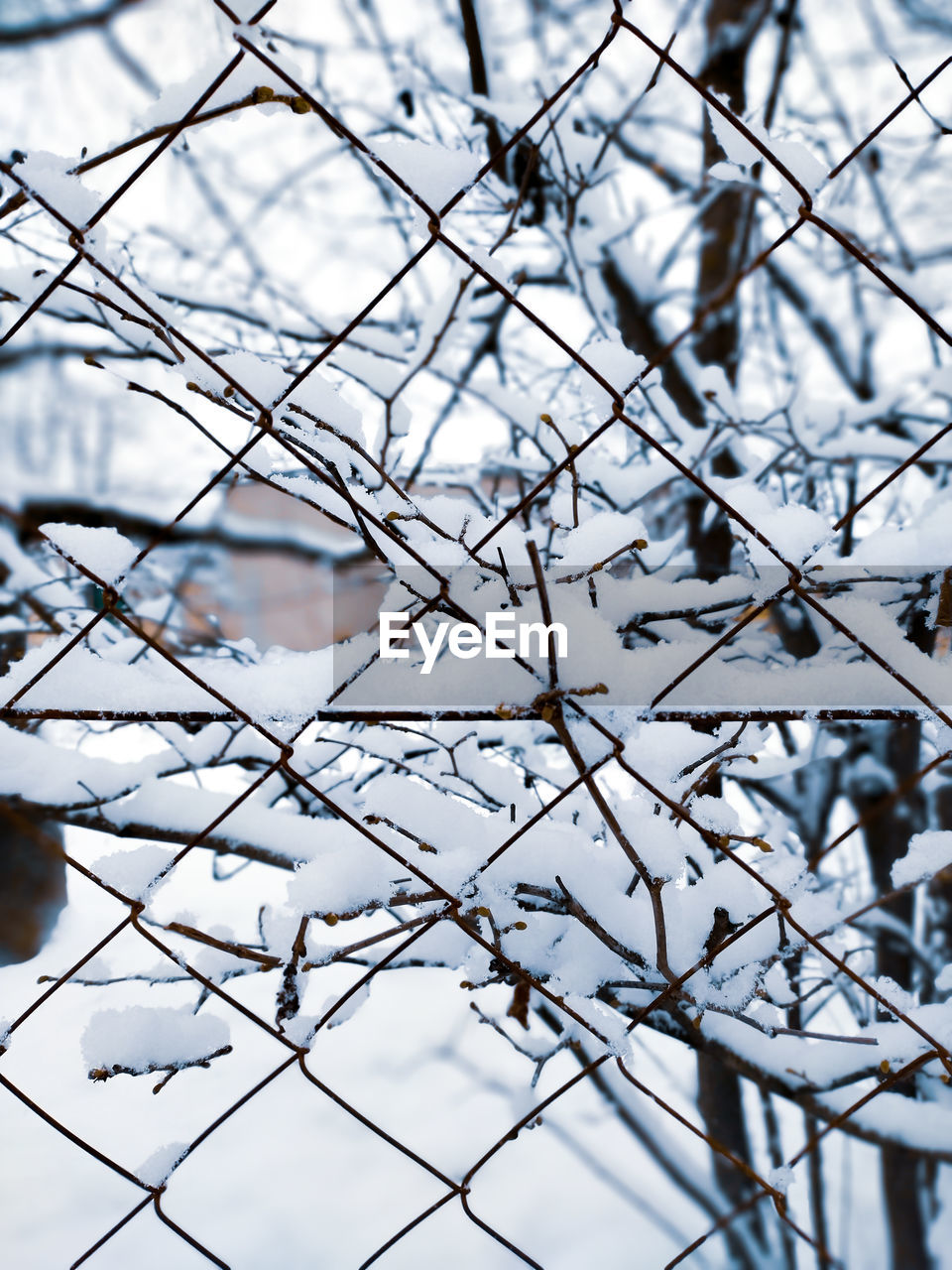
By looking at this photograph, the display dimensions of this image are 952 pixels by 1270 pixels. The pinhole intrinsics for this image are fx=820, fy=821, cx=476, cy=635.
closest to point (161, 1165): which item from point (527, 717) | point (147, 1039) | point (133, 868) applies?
point (147, 1039)

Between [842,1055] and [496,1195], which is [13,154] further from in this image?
[496,1195]

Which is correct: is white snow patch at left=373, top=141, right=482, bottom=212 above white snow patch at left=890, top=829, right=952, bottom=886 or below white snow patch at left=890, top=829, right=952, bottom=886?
above

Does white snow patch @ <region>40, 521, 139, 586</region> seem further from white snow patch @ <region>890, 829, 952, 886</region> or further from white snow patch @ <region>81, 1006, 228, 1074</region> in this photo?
white snow patch @ <region>890, 829, 952, 886</region>

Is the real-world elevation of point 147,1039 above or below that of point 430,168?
below

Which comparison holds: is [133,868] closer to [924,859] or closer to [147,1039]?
[147,1039]

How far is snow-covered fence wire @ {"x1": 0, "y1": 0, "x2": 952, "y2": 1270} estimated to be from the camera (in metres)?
0.54

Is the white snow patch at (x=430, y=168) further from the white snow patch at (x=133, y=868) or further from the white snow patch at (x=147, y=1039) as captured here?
the white snow patch at (x=147, y=1039)

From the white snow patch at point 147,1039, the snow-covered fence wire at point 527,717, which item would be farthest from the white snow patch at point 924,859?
the white snow patch at point 147,1039

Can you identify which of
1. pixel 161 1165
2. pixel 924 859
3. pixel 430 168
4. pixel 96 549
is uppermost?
pixel 430 168

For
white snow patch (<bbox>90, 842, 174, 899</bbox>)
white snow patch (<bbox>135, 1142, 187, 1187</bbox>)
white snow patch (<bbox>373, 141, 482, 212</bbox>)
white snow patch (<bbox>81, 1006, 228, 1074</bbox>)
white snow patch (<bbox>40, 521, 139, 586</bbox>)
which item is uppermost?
white snow patch (<bbox>373, 141, 482, 212</bbox>)

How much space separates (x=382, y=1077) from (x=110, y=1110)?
0.62 metres

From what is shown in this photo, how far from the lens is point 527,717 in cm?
53

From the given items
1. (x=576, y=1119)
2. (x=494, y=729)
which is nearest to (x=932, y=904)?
(x=576, y=1119)

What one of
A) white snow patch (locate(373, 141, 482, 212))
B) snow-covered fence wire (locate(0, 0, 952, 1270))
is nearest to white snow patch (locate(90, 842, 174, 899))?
snow-covered fence wire (locate(0, 0, 952, 1270))
